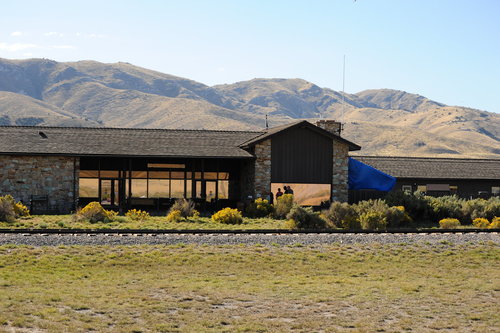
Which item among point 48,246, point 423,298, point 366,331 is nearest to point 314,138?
point 48,246

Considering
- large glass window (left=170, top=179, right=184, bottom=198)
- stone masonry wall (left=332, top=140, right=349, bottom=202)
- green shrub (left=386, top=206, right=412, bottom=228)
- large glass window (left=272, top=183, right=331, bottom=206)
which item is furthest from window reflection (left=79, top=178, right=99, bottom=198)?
green shrub (left=386, top=206, right=412, bottom=228)

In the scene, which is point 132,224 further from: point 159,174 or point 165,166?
point 165,166

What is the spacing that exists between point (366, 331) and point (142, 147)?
83.0 feet

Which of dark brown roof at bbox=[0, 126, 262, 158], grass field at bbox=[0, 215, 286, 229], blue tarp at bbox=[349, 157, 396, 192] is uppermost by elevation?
dark brown roof at bbox=[0, 126, 262, 158]

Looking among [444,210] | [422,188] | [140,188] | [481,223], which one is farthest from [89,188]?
[422,188]

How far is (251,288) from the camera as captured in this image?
44.2 feet

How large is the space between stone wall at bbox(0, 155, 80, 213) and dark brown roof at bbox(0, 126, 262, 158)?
62 centimetres

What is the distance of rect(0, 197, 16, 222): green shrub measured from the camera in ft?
82.3

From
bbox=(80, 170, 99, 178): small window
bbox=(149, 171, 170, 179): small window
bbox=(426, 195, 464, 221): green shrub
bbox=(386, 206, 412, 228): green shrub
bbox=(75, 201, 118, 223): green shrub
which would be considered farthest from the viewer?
bbox=(149, 171, 170, 179): small window

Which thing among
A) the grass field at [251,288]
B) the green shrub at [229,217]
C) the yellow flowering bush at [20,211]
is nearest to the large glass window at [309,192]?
the green shrub at [229,217]

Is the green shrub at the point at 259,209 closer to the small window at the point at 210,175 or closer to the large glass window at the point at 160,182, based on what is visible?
the large glass window at the point at 160,182

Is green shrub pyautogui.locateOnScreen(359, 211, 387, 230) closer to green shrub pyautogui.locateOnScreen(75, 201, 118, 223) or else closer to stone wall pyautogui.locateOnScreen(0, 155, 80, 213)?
green shrub pyautogui.locateOnScreen(75, 201, 118, 223)

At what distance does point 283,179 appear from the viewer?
110 ft

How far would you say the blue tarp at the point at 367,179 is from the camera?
35.1 m
